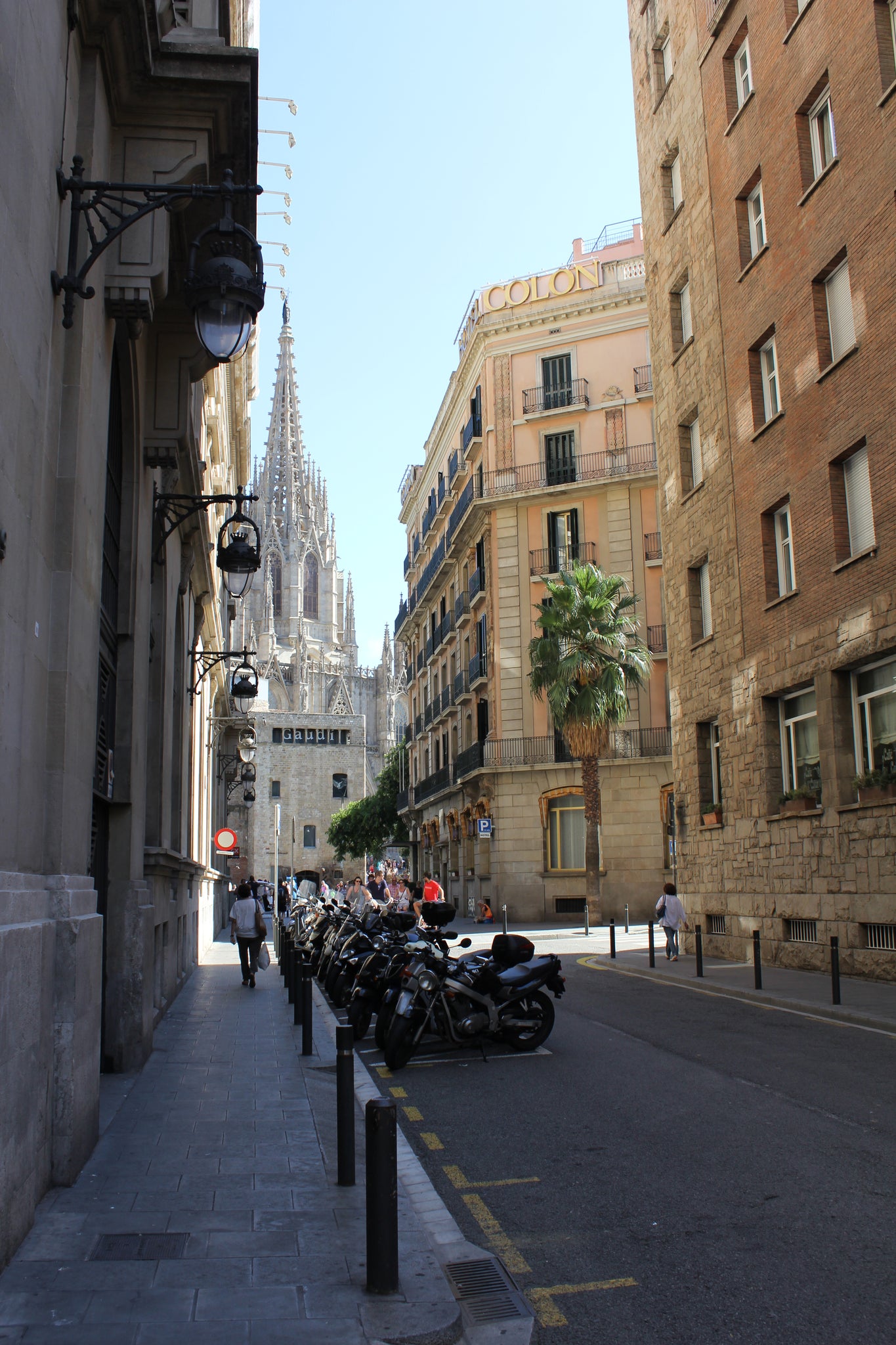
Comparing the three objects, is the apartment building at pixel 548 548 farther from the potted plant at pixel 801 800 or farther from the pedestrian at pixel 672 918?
the potted plant at pixel 801 800

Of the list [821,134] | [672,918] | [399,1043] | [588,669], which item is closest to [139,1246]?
[399,1043]

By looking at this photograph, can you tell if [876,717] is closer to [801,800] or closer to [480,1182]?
[801,800]

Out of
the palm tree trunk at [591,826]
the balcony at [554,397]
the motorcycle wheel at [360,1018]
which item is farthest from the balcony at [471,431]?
the motorcycle wheel at [360,1018]

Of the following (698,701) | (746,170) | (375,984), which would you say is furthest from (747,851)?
(746,170)

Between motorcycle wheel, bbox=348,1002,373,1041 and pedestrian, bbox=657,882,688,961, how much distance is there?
839 cm

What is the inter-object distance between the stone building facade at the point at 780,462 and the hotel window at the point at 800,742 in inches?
1.6

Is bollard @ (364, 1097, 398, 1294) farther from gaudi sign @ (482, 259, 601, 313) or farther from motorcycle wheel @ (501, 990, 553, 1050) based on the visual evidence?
gaudi sign @ (482, 259, 601, 313)

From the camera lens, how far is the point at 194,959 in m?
20.0

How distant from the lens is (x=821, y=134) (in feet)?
55.5

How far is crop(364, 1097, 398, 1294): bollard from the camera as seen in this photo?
13.9 ft

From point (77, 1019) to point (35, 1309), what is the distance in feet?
5.97

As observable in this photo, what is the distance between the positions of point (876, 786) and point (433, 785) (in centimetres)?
3395

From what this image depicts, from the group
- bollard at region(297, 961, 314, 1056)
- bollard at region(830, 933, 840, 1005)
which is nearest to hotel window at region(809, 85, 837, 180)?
bollard at region(830, 933, 840, 1005)

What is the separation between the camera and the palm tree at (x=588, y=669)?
29.3 m
